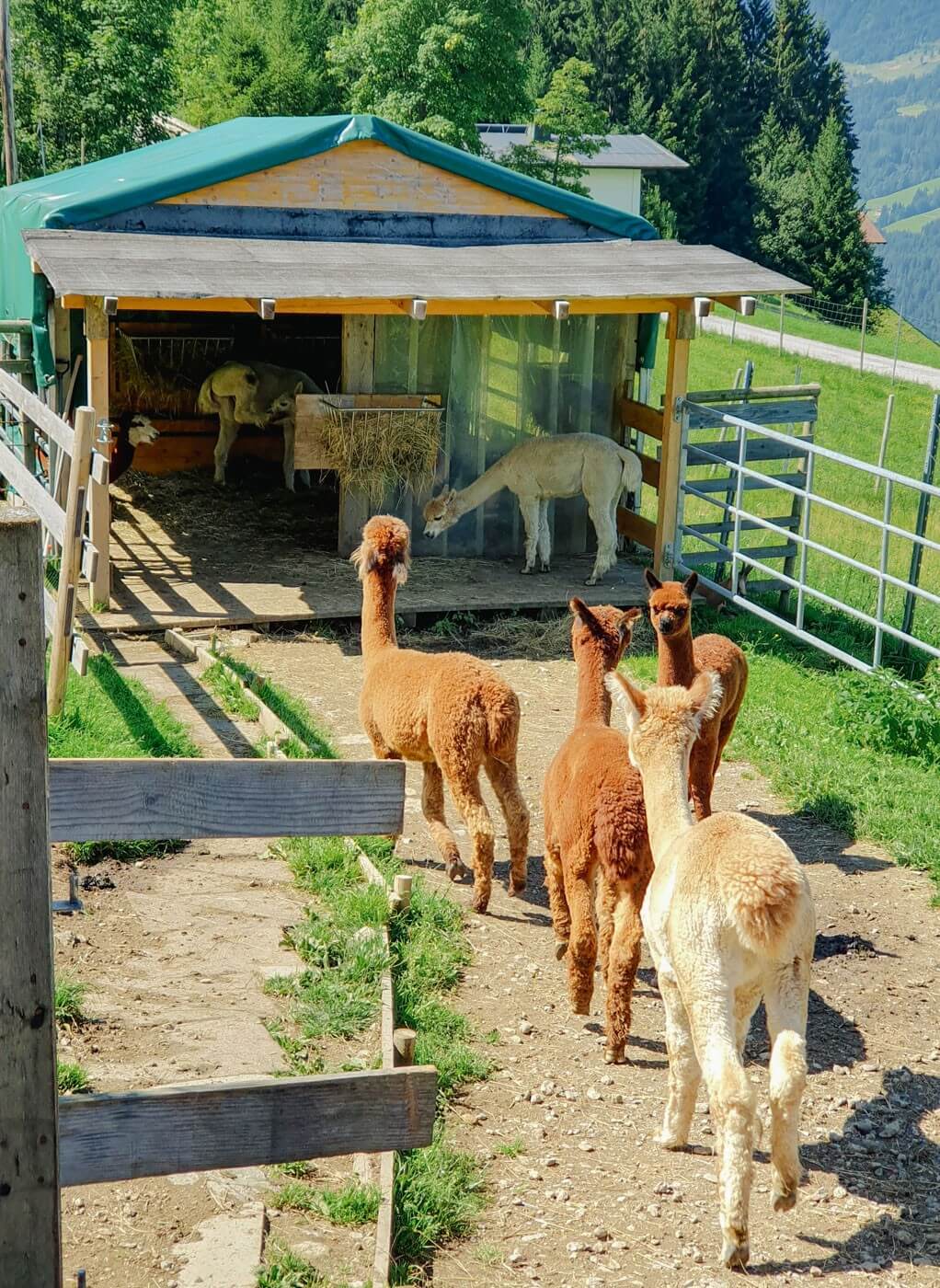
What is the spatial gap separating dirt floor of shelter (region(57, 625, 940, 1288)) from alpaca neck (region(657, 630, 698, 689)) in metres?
1.18

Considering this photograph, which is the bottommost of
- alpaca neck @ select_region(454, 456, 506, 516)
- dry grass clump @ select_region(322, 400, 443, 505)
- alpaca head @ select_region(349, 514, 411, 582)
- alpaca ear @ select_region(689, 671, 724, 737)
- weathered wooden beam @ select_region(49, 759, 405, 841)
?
alpaca neck @ select_region(454, 456, 506, 516)

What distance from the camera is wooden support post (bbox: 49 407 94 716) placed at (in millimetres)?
8039

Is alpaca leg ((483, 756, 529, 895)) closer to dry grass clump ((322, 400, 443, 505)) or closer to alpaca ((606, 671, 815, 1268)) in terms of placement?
alpaca ((606, 671, 815, 1268))

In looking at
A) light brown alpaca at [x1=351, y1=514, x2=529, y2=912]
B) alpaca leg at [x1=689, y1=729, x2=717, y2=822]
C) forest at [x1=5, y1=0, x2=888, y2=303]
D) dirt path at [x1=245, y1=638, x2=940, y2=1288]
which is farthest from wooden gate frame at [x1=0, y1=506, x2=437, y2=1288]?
forest at [x1=5, y1=0, x2=888, y2=303]

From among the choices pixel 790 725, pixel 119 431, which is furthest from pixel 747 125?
pixel 790 725

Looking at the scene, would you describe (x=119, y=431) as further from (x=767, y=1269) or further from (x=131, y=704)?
(x=767, y=1269)

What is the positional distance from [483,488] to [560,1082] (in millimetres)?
7683

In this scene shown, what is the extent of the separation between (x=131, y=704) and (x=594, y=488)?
5.06 meters

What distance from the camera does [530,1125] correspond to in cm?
497

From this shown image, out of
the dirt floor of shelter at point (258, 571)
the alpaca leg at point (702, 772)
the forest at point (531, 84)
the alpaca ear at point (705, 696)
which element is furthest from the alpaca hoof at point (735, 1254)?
the forest at point (531, 84)

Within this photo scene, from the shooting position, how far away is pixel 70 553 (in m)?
7.99

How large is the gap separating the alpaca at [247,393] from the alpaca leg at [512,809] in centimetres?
879

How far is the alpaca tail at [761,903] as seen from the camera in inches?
165

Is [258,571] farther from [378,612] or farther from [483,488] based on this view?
[378,612]
